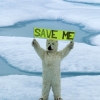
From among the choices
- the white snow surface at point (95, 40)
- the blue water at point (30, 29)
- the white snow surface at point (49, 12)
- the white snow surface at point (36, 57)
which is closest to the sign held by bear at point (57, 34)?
the white snow surface at point (36, 57)

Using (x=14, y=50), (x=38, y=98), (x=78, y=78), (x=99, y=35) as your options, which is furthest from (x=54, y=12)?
(x=38, y=98)

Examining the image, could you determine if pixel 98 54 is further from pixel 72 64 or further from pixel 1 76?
pixel 1 76

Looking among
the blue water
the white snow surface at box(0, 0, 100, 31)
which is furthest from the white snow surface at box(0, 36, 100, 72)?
the white snow surface at box(0, 0, 100, 31)

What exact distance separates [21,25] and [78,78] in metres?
1.51

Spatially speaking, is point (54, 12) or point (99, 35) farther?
point (54, 12)

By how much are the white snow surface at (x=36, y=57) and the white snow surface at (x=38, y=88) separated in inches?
7.0

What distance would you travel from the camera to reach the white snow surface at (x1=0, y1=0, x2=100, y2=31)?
361cm

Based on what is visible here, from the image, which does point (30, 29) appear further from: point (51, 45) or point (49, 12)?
point (51, 45)

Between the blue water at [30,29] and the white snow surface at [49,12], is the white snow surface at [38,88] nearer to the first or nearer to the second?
the blue water at [30,29]

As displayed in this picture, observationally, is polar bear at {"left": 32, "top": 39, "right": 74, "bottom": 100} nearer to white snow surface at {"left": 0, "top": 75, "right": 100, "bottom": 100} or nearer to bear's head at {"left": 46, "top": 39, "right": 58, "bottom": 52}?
bear's head at {"left": 46, "top": 39, "right": 58, "bottom": 52}

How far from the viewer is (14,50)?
2.60 m

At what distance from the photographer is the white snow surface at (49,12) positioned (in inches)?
142

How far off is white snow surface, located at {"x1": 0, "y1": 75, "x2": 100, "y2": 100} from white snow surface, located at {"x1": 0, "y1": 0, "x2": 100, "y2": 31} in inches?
55.2

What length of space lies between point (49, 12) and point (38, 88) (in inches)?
83.8
